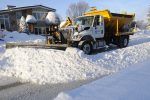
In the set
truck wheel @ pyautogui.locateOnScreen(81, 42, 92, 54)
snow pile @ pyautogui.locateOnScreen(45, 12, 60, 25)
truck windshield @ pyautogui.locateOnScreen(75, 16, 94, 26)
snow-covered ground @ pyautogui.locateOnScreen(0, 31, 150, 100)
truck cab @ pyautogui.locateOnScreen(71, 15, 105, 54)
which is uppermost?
snow pile @ pyautogui.locateOnScreen(45, 12, 60, 25)

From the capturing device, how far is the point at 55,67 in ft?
39.3

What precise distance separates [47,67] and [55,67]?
367 mm

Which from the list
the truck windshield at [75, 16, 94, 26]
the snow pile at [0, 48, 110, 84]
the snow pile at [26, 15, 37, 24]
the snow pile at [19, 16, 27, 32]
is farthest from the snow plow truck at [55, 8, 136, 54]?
the snow pile at [26, 15, 37, 24]

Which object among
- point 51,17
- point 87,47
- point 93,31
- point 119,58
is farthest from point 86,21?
point 51,17

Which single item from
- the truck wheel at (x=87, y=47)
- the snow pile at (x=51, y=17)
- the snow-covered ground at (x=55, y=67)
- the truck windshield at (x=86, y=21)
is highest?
the snow pile at (x=51, y=17)

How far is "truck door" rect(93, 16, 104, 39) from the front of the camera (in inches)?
684

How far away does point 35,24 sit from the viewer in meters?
45.0

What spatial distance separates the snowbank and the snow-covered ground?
6.22ft

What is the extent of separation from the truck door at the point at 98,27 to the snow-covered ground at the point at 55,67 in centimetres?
255

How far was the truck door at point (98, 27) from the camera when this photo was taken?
684 inches

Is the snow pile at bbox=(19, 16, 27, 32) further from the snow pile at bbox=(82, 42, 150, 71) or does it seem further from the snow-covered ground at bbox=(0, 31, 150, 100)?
the snow pile at bbox=(82, 42, 150, 71)

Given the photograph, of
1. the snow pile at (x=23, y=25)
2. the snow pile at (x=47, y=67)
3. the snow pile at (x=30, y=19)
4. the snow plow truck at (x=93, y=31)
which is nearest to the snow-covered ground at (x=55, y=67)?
the snow pile at (x=47, y=67)

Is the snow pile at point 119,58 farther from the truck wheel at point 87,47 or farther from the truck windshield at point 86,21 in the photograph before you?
the truck windshield at point 86,21

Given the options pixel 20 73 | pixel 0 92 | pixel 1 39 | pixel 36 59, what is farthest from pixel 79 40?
pixel 1 39
